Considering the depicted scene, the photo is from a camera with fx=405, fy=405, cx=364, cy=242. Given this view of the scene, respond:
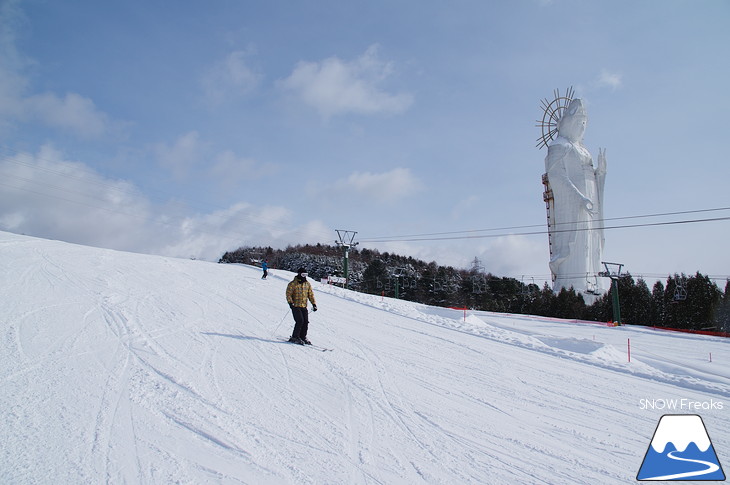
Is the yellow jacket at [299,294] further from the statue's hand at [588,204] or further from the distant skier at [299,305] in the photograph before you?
the statue's hand at [588,204]

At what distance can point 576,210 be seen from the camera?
41.0 meters

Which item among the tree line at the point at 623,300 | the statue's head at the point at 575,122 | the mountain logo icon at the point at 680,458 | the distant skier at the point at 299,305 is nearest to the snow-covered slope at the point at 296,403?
the mountain logo icon at the point at 680,458

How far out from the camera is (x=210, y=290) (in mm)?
16516

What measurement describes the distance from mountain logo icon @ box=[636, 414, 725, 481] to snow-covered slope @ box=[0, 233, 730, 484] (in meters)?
0.17

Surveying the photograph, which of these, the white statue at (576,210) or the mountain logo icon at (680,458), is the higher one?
the white statue at (576,210)

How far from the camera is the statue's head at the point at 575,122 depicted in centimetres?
4288

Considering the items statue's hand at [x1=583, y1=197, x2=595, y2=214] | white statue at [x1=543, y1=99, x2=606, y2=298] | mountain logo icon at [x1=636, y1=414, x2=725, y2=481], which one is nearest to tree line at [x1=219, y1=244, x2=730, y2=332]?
white statue at [x1=543, y1=99, x2=606, y2=298]

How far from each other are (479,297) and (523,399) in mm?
64262

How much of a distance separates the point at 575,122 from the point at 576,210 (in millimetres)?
9719

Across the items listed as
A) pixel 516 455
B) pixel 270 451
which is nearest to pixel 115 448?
pixel 270 451

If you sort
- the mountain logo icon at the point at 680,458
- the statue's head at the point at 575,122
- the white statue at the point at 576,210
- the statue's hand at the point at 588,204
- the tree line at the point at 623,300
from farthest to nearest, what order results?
the statue's head at the point at 575,122
the white statue at the point at 576,210
the statue's hand at the point at 588,204
the tree line at the point at 623,300
the mountain logo icon at the point at 680,458

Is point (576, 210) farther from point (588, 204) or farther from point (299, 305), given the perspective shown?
point (299, 305)

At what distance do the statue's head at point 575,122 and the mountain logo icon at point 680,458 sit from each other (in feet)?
145

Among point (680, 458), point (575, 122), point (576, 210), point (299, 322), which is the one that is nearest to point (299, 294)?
point (299, 322)
